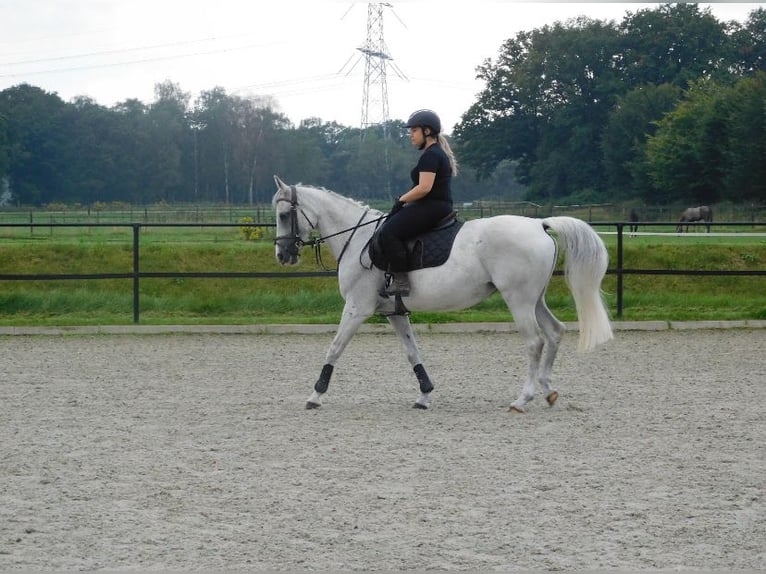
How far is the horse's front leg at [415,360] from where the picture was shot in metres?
9.71

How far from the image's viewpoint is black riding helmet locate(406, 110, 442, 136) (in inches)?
372

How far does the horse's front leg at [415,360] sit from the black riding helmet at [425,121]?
1636 mm

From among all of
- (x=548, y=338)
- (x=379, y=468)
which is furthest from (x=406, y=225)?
(x=379, y=468)

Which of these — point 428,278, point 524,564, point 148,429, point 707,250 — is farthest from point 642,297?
point 524,564

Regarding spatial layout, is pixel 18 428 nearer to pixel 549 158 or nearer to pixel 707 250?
pixel 707 250

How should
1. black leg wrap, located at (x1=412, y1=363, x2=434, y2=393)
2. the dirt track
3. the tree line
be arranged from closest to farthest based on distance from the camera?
the dirt track, black leg wrap, located at (x1=412, y1=363, x2=434, y2=393), the tree line

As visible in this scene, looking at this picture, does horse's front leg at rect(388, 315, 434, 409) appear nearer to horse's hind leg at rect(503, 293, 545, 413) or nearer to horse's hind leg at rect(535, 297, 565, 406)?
horse's hind leg at rect(503, 293, 545, 413)

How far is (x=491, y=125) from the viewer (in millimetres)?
88625

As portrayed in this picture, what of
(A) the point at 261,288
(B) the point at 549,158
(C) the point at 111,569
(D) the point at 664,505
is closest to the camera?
(C) the point at 111,569

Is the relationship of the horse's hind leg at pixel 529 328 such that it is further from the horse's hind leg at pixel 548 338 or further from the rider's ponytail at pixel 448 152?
the rider's ponytail at pixel 448 152

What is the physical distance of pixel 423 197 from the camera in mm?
9516

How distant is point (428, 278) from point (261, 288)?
39.3 ft

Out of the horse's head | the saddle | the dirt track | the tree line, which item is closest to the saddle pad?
the saddle

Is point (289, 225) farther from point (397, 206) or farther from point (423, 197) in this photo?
point (423, 197)
